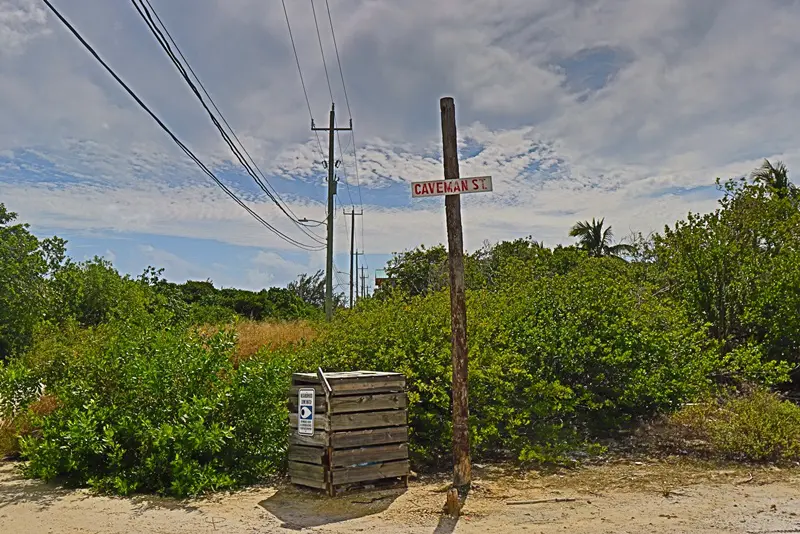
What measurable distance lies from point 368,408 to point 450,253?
68.7 inches

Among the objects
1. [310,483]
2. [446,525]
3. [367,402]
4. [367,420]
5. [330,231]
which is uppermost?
[330,231]

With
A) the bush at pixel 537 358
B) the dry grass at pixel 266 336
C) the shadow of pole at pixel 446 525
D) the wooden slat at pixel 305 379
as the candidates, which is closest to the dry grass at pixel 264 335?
the dry grass at pixel 266 336

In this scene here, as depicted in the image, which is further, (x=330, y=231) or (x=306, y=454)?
(x=330, y=231)

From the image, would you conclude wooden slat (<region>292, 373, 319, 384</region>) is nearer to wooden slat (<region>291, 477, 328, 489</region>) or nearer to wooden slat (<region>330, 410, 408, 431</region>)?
wooden slat (<region>330, 410, 408, 431</region>)

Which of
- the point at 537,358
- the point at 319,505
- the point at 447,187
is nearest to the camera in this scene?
the point at 319,505

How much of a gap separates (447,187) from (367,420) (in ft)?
7.96

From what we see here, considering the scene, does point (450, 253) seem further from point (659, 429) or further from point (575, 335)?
point (659, 429)

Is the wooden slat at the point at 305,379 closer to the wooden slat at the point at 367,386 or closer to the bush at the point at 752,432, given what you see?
the wooden slat at the point at 367,386

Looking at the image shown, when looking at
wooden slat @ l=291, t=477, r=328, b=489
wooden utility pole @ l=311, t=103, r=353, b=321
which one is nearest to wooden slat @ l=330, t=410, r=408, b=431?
wooden slat @ l=291, t=477, r=328, b=489

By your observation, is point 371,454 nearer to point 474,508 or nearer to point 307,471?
point 307,471

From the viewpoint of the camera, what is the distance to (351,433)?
22.2 ft

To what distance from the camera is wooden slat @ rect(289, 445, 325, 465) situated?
6.69 m

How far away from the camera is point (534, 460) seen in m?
8.31

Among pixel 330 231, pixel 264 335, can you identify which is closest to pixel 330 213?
pixel 330 231
